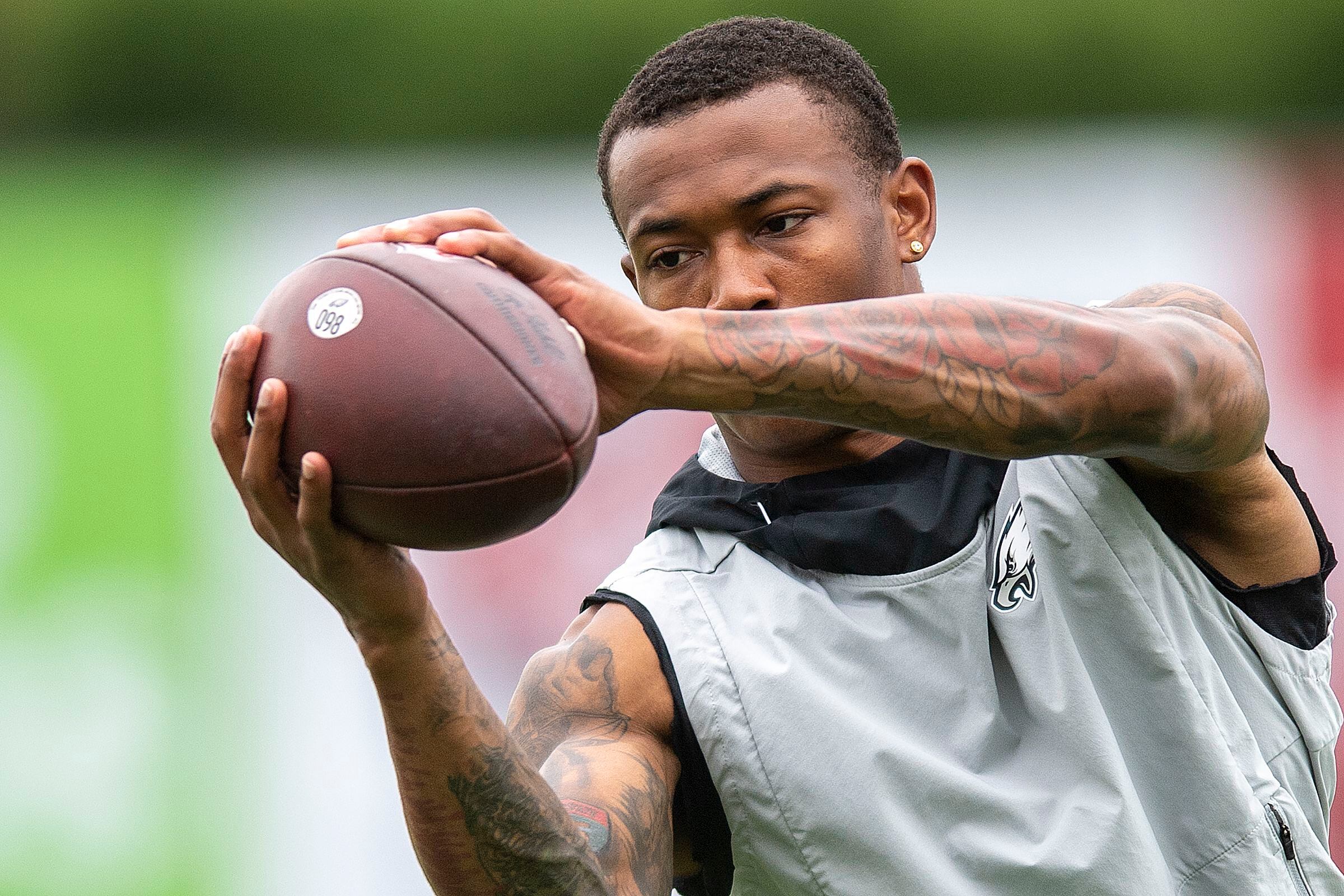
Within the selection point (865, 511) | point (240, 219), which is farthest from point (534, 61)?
point (865, 511)

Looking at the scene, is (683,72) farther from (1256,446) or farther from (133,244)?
(133,244)

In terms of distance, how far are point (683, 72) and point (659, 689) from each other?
3.10ft

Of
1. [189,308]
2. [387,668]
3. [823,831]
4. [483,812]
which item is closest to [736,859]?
[823,831]

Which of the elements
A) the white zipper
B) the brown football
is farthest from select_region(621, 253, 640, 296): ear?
the white zipper

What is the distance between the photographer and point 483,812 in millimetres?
1548

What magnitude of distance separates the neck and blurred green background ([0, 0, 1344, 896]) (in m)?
1.91

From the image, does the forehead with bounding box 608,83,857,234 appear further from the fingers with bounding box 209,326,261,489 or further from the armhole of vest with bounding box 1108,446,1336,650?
the fingers with bounding box 209,326,261,489

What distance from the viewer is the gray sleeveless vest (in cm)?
184

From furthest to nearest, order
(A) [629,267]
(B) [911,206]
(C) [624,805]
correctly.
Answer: (A) [629,267], (B) [911,206], (C) [624,805]

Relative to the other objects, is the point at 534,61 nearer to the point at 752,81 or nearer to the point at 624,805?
the point at 752,81

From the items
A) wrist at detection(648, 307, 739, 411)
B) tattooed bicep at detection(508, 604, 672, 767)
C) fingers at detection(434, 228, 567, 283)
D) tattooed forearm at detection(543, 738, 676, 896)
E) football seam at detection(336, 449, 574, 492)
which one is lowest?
tattooed forearm at detection(543, 738, 676, 896)

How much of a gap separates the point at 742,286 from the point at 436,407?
29.0 inches

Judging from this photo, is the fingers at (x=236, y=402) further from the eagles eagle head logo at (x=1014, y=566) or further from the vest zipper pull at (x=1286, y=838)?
the vest zipper pull at (x=1286, y=838)

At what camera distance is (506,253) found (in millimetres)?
1483
